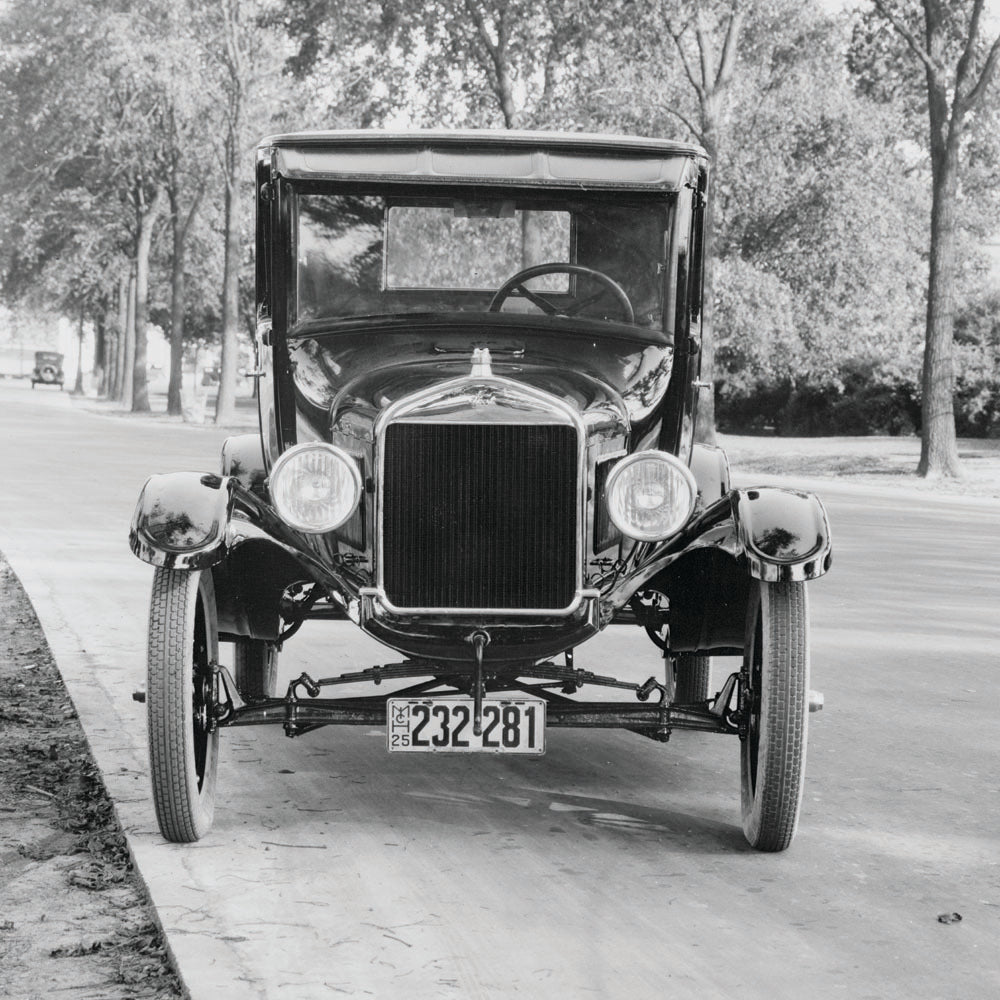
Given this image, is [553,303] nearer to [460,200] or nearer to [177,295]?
[460,200]

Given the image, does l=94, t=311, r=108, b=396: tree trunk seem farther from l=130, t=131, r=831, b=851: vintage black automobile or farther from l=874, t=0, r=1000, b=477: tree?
l=130, t=131, r=831, b=851: vintage black automobile

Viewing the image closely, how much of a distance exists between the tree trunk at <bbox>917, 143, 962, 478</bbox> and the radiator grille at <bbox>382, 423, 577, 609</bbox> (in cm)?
1873

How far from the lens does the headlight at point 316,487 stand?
470cm

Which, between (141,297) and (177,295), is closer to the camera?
(177,295)

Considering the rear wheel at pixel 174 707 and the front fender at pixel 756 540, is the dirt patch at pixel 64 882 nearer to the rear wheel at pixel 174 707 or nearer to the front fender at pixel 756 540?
the rear wheel at pixel 174 707

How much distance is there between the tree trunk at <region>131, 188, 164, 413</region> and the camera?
43719 millimetres

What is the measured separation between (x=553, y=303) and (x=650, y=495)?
1341mm

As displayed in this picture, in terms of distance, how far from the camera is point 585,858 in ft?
14.8

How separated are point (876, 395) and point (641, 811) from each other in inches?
1246

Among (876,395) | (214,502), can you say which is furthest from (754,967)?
(876,395)

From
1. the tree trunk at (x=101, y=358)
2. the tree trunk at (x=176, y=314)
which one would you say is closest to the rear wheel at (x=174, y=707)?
the tree trunk at (x=176, y=314)

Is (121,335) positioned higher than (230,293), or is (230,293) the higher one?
(230,293)

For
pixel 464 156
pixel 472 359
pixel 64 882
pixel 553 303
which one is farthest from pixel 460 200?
pixel 64 882

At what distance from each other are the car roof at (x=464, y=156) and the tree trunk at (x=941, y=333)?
57.7 feet
